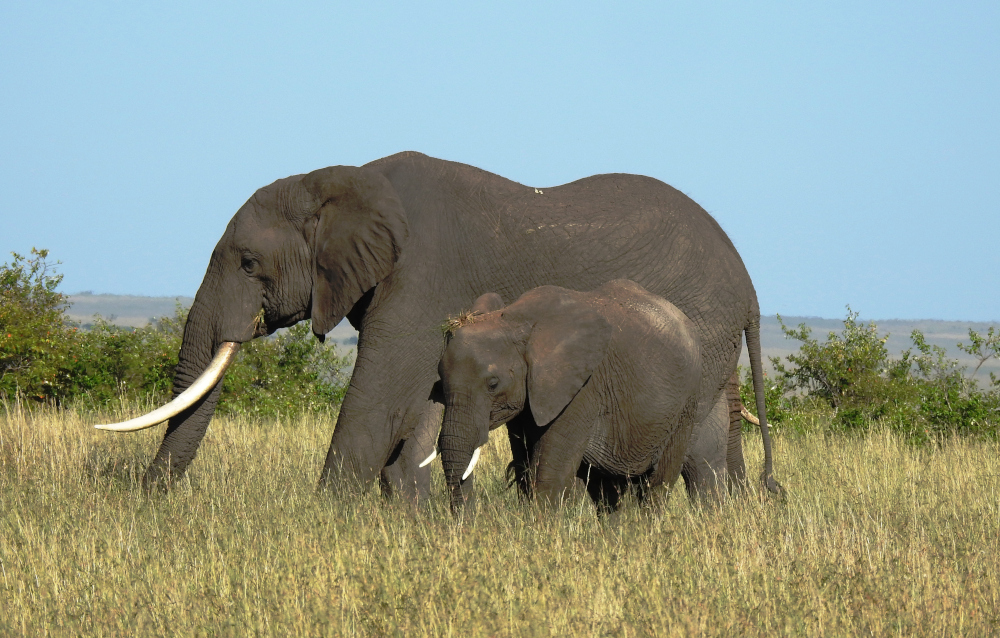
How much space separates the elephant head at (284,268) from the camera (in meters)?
8.32

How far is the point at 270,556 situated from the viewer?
22.1 feet

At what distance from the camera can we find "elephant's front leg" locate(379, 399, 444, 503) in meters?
8.32

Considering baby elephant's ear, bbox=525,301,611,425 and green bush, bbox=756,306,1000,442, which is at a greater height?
baby elephant's ear, bbox=525,301,611,425

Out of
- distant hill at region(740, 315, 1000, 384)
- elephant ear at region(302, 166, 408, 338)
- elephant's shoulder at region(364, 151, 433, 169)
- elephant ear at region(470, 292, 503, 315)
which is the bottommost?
distant hill at region(740, 315, 1000, 384)

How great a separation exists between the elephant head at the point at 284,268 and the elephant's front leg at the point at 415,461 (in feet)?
3.13

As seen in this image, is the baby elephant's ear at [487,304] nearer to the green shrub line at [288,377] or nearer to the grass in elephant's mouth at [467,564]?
the grass in elephant's mouth at [467,564]

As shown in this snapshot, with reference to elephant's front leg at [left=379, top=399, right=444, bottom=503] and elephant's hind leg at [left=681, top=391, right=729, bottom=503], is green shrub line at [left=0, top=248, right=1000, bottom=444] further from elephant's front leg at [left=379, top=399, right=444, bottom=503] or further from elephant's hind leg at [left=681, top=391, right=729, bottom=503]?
elephant's front leg at [left=379, top=399, right=444, bottom=503]

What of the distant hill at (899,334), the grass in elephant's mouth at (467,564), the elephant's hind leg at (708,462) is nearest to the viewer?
the grass in elephant's mouth at (467,564)

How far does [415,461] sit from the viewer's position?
8469 millimetres

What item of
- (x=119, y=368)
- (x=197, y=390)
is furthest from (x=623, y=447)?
(x=119, y=368)

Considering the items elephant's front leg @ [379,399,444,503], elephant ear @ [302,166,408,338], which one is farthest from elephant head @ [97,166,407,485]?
elephant's front leg @ [379,399,444,503]

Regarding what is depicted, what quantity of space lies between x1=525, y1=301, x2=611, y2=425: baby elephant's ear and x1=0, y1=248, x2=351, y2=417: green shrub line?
25.8 feet

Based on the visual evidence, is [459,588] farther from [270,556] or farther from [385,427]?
[385,427]

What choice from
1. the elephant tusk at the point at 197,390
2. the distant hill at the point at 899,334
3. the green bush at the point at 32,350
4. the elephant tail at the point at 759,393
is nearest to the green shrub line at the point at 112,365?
the green bush at the point at 32,350
